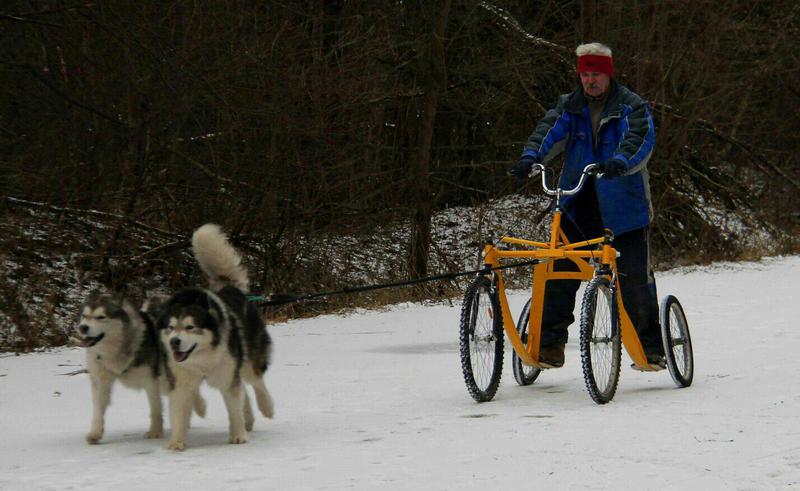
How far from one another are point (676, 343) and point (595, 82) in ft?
5.73

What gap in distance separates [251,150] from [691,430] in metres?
8.35

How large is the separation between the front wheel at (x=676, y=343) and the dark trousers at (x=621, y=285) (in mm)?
85

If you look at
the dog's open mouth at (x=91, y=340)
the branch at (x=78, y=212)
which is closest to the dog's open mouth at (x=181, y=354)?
the dog's open mouth at (x=91, y=340)

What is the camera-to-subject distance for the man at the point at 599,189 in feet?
24.7

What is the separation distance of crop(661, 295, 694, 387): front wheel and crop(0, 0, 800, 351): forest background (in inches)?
220

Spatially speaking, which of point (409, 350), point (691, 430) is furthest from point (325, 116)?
point (691, 430)

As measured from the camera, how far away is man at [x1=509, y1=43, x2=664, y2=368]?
24.7 ft

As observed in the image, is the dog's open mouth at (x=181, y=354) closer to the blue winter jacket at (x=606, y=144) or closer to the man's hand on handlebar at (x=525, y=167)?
the man's hand on handlebar at (x=525, y=167)

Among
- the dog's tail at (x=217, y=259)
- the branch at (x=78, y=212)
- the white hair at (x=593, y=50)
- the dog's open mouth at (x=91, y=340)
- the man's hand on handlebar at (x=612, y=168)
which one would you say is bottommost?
the dog's open mouth at (x=91, y=340)

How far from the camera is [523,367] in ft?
26.7

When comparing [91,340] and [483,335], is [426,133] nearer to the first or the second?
[483,335]

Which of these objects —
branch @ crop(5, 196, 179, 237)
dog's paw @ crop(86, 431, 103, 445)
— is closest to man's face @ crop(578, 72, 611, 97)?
dog's paw @ crop(86, 431, 103, 445)

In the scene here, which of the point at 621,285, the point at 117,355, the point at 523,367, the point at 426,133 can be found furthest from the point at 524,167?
the point at 426,133

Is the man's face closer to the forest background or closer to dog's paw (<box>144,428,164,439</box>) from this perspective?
dog's paw (<box>144,428,164,439</box>)
